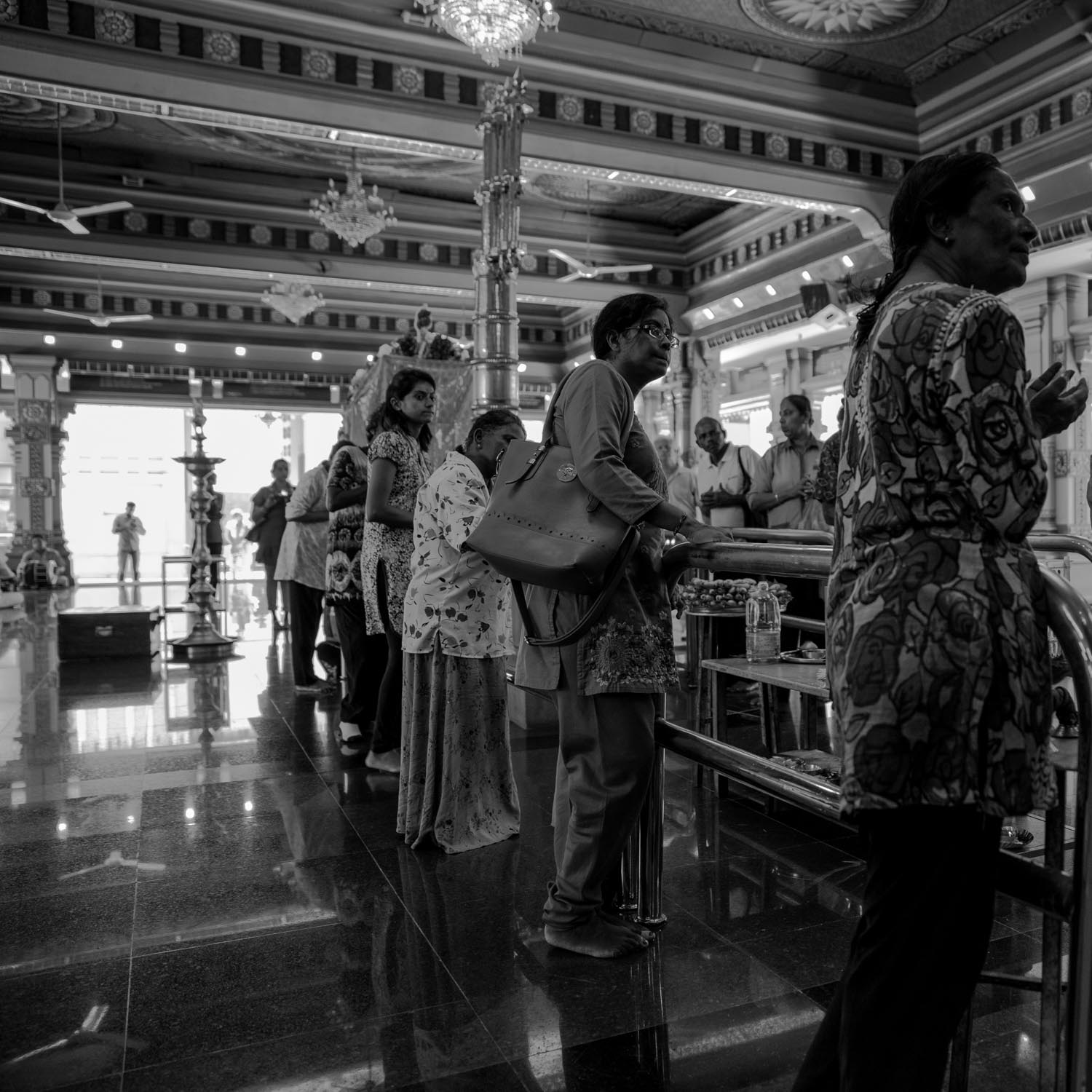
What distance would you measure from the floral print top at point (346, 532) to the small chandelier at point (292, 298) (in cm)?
697

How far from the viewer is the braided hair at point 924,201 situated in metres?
1.17

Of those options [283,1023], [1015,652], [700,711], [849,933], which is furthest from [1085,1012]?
[700,711]

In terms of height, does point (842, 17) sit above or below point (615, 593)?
above

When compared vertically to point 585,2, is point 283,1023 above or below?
below

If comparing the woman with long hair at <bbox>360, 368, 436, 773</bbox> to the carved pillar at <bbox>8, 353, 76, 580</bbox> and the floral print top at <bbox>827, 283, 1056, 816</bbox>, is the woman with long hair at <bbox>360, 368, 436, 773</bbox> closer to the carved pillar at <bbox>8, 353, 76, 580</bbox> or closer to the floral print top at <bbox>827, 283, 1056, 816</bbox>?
the floral print top at <bbox>827, 283, 1056, 816</bbox>

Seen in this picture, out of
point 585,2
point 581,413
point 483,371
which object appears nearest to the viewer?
point 581,413

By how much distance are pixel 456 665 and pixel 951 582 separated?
6.59 feet

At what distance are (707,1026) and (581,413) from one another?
4.05ft

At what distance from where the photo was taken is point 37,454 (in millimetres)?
14711

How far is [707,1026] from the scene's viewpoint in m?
1.82

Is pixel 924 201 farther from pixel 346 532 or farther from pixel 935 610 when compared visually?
pixel 346 532

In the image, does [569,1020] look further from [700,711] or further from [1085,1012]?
[700,711]

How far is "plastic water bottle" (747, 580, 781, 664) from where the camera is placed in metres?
3.40

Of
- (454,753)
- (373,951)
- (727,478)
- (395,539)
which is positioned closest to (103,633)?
(395,539)
